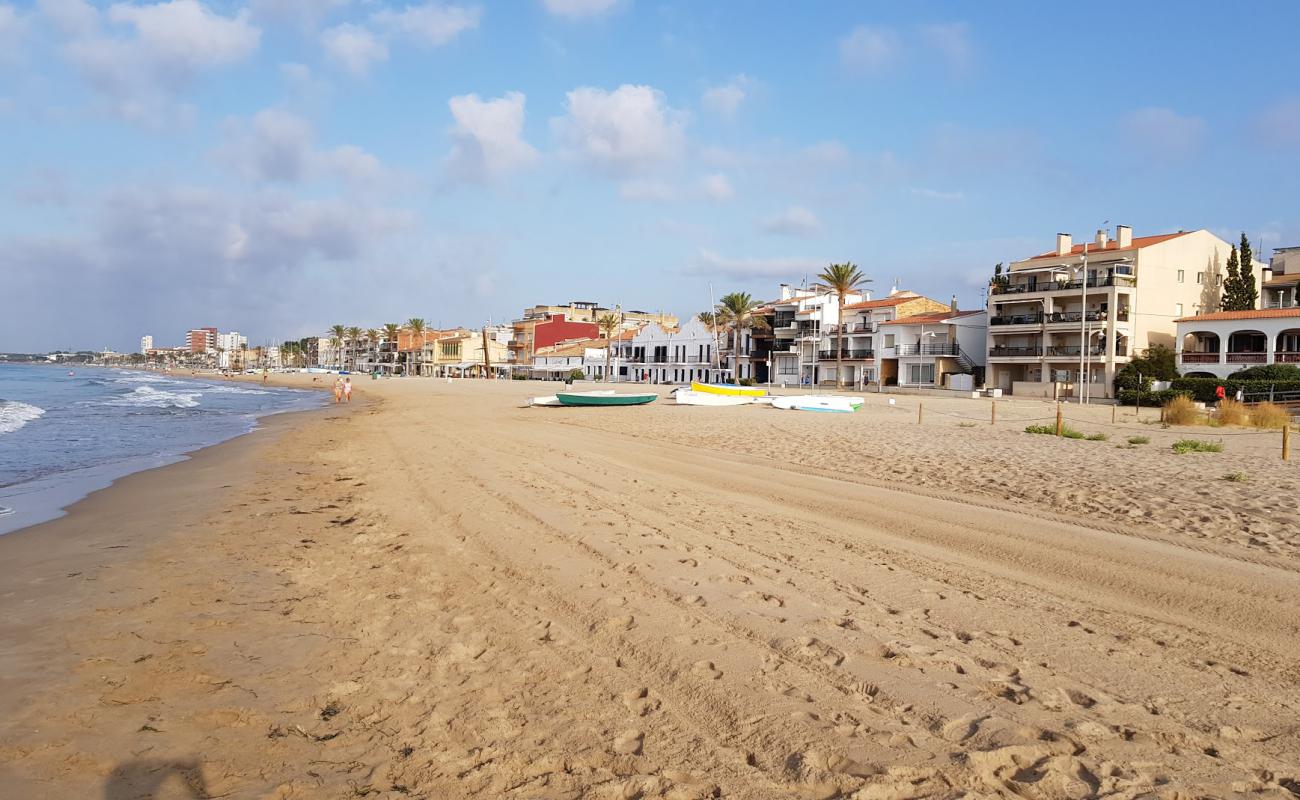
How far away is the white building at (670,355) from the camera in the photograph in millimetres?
87250

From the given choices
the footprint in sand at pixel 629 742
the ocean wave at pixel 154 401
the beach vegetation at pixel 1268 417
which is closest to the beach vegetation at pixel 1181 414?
the beach vegetation at pixel 1268 417

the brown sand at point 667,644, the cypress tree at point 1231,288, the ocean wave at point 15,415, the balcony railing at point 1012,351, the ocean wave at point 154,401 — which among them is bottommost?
the ocean wave at point 154,401

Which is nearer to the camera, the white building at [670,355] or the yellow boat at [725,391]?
the yellow boat at [725,391]

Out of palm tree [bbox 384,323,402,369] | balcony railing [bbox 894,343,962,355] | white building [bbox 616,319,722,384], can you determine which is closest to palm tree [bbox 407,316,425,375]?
palm tree [bbox 384,323,402,369]

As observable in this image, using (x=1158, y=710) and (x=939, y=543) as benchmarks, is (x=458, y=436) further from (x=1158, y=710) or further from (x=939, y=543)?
(x=1158, y=710)

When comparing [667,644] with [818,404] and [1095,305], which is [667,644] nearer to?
[818,404]

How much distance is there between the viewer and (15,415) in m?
31.6

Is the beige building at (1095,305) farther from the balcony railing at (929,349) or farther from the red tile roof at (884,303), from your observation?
the red tile roof at (884,303)

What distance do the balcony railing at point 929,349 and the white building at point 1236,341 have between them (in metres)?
15.4

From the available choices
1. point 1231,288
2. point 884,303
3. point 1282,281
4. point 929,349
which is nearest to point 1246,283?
point 1231,288

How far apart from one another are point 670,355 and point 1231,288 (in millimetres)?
53545

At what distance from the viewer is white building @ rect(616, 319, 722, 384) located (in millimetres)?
87250

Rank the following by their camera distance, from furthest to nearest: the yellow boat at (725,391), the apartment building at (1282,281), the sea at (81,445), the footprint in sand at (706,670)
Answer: the apartment building at (1282,281)
the yellow boat at (725,391)
the sea at (81,445)
the footprint in sand at (706,670)

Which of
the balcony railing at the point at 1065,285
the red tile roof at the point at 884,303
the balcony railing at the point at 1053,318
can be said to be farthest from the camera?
the red tile roof at the point at 884,303
